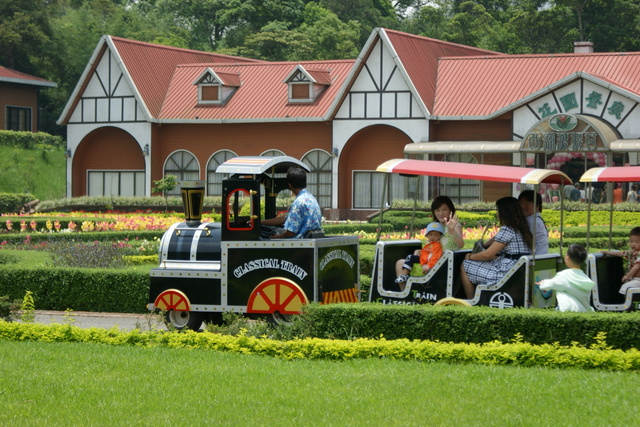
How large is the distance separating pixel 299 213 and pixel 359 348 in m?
2.65

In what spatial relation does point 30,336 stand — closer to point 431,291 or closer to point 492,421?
point 431,291

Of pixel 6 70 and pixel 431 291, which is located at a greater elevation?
pixel 6 70

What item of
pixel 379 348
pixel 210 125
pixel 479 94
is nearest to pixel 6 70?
pixel 210 125

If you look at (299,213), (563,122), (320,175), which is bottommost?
(299,213)

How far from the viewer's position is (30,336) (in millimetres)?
10828

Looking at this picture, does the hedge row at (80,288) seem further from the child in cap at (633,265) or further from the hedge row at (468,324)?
the child in cap at (633,265)

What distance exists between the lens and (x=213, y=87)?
43562 mm

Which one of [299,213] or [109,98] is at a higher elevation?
[109,98]

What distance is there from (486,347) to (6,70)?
4706 centimetres

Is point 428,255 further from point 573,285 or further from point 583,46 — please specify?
point 583,46

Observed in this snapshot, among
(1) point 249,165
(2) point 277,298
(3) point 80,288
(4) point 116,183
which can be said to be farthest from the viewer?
(4) point 116,183

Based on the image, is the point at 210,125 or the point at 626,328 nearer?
the point at 626,328

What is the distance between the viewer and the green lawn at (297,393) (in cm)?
738

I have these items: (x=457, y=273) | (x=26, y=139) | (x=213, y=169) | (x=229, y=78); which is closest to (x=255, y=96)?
(x=229, y=78)
